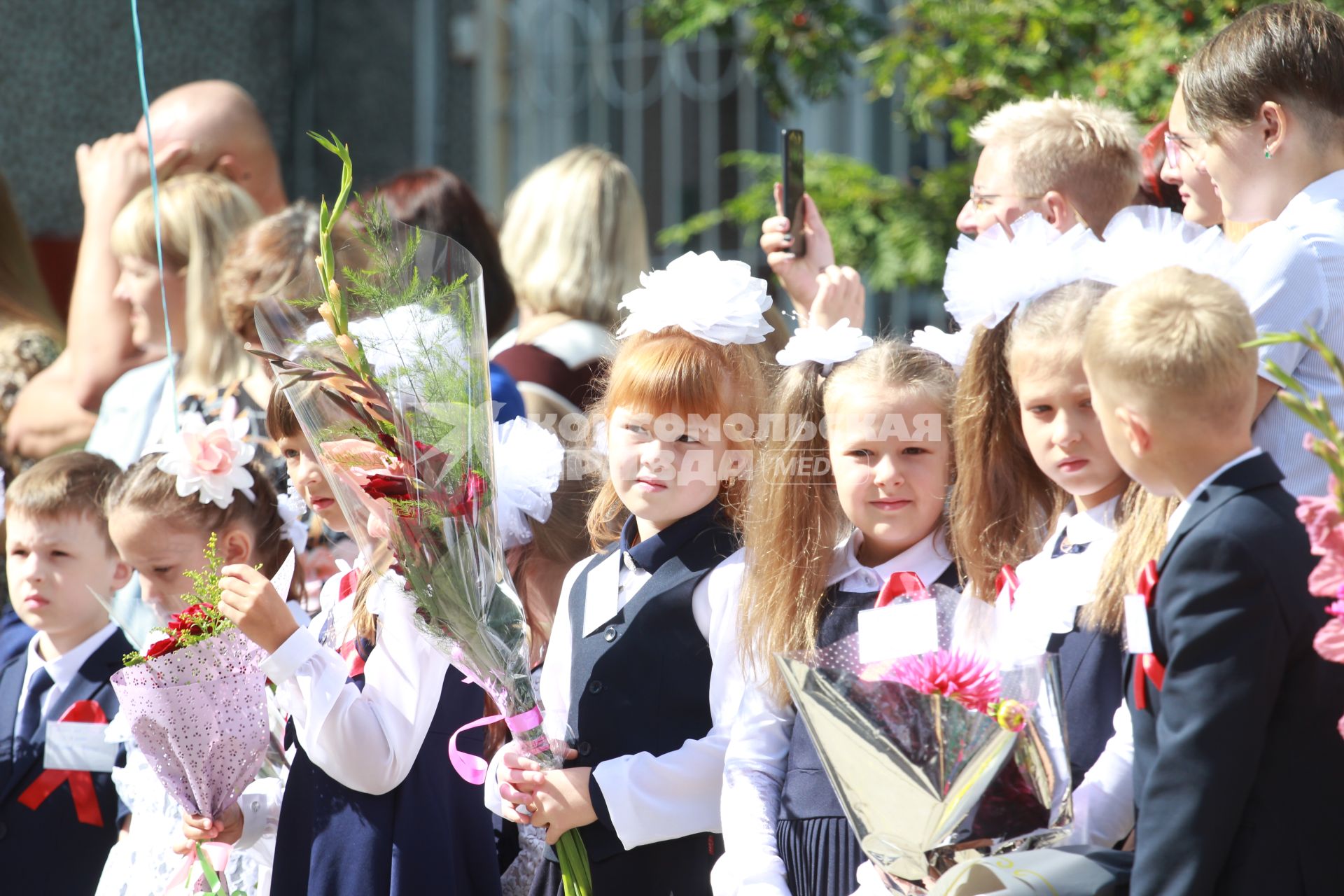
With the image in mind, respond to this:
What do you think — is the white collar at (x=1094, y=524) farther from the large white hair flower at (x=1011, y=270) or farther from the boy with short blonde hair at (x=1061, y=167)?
the boy with short blonde hair at (x=1061, y=167)

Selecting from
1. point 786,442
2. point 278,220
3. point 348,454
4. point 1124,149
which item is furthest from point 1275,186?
point 278,220

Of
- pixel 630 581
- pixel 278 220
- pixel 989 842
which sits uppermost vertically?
pixel 278 220

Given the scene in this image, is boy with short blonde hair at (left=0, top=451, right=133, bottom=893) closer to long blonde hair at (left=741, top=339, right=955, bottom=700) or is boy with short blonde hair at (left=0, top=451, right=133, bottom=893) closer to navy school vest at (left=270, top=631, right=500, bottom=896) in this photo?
navy school vest at (left=270, top=631, right=500, bottom=896)

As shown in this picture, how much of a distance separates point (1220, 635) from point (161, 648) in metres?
1.73

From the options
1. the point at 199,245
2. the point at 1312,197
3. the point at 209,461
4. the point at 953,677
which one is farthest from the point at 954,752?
the point at 199,245

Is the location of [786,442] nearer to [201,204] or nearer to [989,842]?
[989,842]

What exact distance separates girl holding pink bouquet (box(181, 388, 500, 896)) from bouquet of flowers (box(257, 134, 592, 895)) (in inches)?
5.2

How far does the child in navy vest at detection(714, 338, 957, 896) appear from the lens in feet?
7.31

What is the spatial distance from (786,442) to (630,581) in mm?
379

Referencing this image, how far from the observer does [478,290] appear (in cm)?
228

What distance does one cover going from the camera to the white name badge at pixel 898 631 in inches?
73.6

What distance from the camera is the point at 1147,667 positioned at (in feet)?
5.60

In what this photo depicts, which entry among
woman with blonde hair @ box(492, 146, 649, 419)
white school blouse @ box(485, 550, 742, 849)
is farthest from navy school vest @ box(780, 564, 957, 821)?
woman with blonde hair @ box(492, 146, 649, 419)

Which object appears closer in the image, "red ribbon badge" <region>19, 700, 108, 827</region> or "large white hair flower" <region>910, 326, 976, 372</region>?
"large white hair flower" <region>910, 326, 976, 372</region>
